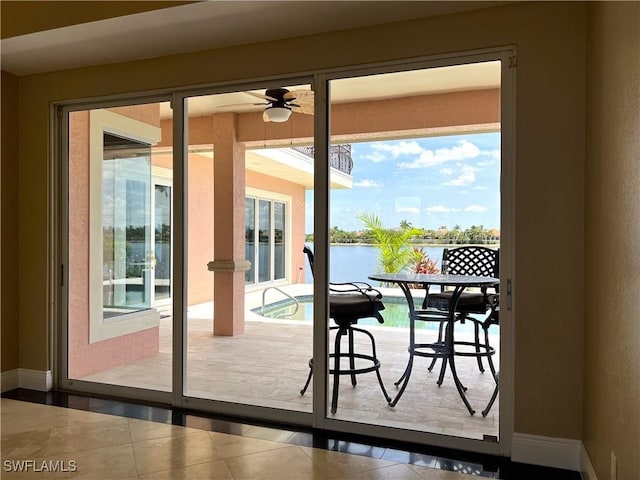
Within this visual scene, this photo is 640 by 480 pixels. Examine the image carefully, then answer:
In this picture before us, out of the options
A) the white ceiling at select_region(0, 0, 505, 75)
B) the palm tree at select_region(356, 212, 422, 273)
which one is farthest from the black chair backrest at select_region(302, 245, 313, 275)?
the white ceiling at select_region(0, 0, 505, 75)

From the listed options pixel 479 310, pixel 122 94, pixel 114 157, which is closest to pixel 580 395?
pixel 479 310

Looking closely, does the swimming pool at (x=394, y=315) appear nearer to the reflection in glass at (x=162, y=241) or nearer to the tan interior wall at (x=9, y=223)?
the reflection in glass at (x=162, y=241)

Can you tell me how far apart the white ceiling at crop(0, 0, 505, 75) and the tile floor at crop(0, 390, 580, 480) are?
99.7 inches

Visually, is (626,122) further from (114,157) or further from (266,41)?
(114,157)

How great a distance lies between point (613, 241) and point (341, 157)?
1941mm

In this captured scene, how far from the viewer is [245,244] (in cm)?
628

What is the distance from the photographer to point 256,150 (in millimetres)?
6074

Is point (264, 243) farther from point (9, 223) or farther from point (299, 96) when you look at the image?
point (9, 223)

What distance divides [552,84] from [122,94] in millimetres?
2970

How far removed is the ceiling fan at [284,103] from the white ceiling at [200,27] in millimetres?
740

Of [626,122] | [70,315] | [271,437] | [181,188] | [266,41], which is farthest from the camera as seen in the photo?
[70,315]

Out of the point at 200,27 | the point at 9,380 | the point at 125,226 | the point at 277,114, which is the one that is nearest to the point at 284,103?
the point at 277,114

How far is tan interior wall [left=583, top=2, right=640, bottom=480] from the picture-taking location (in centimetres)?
158

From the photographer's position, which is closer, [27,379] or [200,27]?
[200,27]
